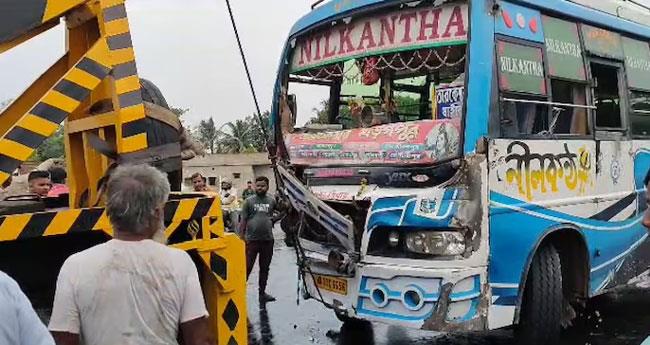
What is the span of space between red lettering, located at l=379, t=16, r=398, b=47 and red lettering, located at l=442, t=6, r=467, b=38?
49 centimetres

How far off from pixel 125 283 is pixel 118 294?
43 millimetres

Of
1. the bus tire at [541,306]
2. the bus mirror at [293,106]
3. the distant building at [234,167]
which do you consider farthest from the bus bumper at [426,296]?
the distant building at [234,167]

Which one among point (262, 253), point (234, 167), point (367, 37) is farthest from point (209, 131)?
point (367, 37)

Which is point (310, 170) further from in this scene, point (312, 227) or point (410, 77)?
point (410, 77)

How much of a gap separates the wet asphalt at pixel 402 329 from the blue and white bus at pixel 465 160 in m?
0.53

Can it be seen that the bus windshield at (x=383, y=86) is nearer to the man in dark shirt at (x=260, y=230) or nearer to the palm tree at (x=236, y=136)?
the man in dark shirt at (x=260, y=230)

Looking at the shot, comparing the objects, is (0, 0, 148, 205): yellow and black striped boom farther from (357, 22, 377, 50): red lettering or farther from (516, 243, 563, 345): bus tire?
(516, 243, 563, 345): bus tire

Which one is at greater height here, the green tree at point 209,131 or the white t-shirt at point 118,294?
the green tree at point 209,131

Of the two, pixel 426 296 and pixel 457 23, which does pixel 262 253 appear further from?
pixel 457 23

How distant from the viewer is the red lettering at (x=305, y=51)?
603 centimetres

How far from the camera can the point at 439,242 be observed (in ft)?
15.4

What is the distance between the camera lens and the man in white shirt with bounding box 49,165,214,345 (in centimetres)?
230

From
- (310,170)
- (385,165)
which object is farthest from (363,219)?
(310,170)

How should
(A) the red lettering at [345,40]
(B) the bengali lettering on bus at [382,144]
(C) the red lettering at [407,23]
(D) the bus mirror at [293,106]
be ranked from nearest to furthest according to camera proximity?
Result: (B) the bengali lettering on bus at [382,144] < (C) the red lettering at [407,23] < (A) the red lettering at [345,40] < (D) the bus mirror at [293,106]
